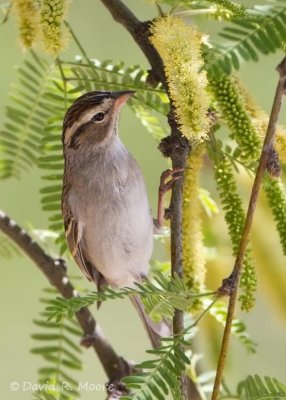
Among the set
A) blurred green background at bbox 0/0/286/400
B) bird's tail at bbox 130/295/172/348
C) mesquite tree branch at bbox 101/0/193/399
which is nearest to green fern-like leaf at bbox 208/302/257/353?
bird's tail at bbox 130/295/172/348

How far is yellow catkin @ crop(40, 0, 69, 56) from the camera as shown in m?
1.35

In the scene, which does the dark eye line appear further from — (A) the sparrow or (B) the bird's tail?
(B) the bird's tail

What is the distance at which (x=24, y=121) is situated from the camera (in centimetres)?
190

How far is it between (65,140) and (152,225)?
0.27 m

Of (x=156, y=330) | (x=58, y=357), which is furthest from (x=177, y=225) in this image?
(x=58, y=357)

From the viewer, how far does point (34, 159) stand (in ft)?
6.24

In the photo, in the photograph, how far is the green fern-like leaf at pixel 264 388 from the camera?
1.32 metres

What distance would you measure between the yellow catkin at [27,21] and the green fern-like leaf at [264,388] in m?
0.64

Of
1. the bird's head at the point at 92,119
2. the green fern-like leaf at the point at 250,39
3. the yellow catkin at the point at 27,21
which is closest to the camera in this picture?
the green fern-like leaf at the point at 250,39

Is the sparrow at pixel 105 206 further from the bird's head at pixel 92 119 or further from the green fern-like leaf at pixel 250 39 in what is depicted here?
the green fern-like leaf at pixel 250 39

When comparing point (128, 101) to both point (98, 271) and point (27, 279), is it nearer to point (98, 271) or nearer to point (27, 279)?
point (98, 271)

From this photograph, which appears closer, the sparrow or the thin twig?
the thin twig

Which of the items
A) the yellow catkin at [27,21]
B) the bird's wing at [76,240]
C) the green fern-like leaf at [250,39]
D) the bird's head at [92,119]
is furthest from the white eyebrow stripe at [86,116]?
the green fern-like leaf at [250,39]

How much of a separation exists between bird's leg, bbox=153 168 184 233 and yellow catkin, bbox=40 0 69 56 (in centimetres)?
27
